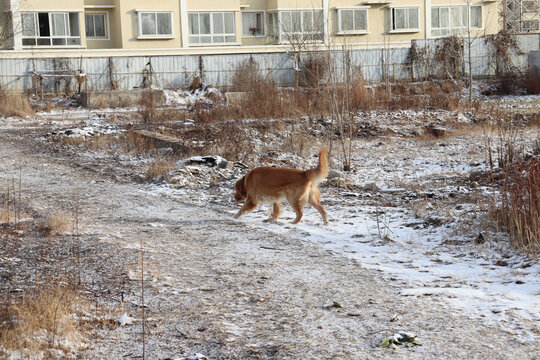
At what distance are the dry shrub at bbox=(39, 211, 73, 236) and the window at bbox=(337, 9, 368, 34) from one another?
37.3 meters

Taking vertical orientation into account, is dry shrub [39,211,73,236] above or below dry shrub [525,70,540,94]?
below

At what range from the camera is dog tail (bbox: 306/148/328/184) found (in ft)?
26.0

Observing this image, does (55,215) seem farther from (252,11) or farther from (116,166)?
(252,11)

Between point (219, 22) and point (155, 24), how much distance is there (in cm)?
403

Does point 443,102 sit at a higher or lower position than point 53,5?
lower

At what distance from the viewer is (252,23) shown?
146ft

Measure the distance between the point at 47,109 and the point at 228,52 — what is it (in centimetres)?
1404

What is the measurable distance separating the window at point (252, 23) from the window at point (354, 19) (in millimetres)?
5079

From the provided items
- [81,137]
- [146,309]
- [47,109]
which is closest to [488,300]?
[146,309]

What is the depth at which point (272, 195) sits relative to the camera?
835 cm

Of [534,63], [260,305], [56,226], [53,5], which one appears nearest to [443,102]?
[534,63]

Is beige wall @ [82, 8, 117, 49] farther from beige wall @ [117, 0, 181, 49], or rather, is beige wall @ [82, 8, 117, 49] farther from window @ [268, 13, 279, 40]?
window @ [268, 13, 279, 40]

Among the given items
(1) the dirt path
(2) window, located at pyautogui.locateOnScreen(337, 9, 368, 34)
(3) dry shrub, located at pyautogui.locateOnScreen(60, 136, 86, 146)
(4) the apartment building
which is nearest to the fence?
(4) the apartment building

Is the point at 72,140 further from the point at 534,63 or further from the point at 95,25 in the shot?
the point at 95,25
